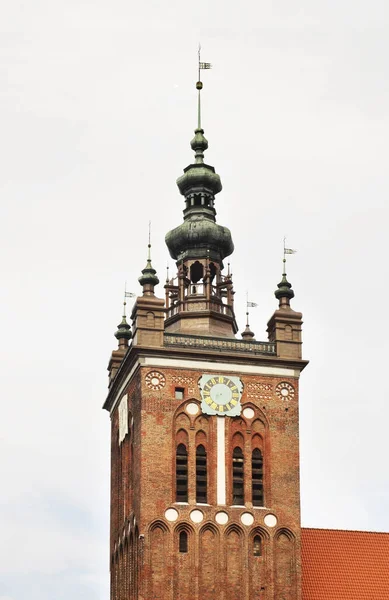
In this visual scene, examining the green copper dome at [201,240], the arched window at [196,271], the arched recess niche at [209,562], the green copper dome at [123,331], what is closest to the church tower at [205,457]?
the arched recess niche at [209,562]

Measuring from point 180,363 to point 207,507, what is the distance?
17.1ft

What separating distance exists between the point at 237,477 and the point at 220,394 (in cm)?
299

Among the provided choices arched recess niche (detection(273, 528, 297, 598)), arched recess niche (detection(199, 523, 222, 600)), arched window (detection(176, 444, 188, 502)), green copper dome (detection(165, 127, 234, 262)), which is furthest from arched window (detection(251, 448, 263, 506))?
green copper dome (detection(165, 127, 234, 262))

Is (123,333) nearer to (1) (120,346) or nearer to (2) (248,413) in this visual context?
(1) (120,346)

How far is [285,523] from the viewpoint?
2376 inches

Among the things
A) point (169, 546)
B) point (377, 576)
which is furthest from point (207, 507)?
point (377, 576)

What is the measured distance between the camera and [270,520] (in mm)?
60188

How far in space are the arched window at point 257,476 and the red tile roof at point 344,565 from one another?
2879mm

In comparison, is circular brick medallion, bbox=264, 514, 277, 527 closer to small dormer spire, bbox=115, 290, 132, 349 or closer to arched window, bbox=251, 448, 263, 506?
arched window, bbox=251, 448, 263, 506

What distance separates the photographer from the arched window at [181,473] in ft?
196

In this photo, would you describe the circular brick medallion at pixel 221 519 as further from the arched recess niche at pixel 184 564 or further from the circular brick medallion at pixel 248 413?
the circular brick medallion at pixel 248 413

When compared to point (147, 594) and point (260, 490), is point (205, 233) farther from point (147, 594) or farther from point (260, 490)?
point (147, 594)

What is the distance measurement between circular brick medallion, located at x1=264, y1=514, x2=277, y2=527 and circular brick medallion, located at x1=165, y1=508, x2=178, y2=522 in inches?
127

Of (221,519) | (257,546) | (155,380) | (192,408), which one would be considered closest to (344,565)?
(257,546)
